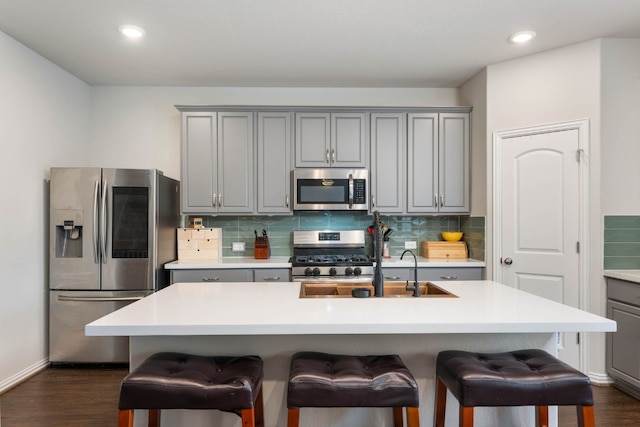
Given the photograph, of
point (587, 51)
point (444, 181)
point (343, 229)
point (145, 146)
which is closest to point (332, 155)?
point (343, 229)

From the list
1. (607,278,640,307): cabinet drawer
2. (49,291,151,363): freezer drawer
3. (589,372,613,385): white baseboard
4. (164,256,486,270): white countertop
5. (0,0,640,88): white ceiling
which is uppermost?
(0,0,640,88): white ceiling

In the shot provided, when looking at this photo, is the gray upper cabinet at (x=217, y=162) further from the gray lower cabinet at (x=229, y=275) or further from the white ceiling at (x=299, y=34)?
the gray lower cabinet at (x=229, y=275)

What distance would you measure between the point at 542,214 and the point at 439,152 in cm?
107

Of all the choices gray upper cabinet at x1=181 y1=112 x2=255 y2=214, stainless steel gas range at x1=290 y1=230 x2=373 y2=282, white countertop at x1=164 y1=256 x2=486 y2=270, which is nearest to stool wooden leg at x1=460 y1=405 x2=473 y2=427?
stainless steel gas range at x1=290 y1=230 x2=373 y2=282

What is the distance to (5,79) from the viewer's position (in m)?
2.87

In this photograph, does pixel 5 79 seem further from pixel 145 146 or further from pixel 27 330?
pixel 27 330

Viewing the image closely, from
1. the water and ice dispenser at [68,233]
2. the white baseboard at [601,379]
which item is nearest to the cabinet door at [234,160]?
the water and ice dispenser at [68,233]

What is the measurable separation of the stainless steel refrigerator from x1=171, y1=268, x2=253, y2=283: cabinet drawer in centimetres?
20

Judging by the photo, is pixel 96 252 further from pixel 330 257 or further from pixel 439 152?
pixel 439 152

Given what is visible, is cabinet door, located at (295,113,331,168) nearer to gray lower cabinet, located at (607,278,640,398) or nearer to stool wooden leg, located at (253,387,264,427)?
stool wooden leg, located at (253,387,264,427)

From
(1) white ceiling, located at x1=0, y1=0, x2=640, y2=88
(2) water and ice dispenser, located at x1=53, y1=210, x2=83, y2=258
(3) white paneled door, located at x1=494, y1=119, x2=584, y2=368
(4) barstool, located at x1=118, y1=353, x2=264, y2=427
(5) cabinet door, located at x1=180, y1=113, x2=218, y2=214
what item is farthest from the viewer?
(5) cabinet door, located at x1=180, y1=113, x2=218, y2=214

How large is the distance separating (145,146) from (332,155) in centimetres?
198

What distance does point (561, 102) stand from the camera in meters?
3.09

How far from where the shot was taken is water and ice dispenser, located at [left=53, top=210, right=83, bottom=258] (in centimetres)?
318
